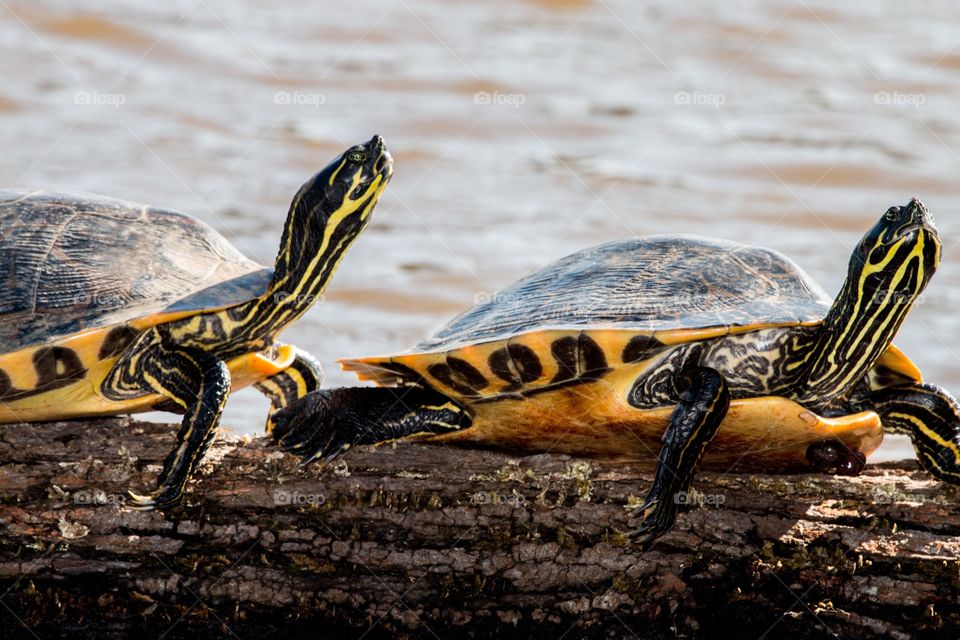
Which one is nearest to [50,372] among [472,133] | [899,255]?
[899,255]

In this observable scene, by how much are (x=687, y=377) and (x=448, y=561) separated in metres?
1.16

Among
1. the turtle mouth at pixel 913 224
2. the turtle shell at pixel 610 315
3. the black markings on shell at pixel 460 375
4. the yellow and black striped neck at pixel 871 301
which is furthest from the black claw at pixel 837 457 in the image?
the black markings on shell at pixel 460 375

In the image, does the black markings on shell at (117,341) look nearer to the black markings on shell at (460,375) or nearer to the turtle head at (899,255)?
the black markings on shell at (460,375)

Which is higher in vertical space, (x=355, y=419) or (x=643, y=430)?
(x=643, y=430)

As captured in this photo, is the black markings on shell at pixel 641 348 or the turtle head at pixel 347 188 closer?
the black markings on shell at pixel 641 348

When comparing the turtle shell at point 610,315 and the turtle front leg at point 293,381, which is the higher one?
the turtle shell at point 610,315

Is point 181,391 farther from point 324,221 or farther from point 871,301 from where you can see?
point 871,301

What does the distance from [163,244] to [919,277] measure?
319 cm

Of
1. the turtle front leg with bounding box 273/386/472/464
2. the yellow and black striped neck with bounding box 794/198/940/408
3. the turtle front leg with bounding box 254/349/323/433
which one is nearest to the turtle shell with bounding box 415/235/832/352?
the yellow and black striped neck with bounding box 794/198/940/408

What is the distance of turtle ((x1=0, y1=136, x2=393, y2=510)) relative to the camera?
4.63 metres

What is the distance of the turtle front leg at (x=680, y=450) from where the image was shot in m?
4.05

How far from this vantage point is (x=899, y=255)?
14.0 ft

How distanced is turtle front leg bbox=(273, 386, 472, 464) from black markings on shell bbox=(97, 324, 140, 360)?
0.74 metres

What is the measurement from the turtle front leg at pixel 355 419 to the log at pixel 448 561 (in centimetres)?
21
